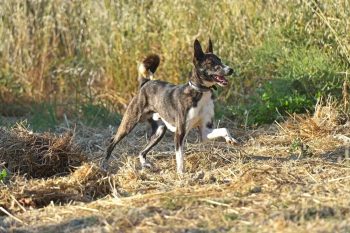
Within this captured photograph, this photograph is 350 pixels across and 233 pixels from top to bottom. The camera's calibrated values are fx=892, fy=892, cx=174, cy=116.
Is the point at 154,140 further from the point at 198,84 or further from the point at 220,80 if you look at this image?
the point at 220,80

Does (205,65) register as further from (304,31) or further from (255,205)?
(304,31)

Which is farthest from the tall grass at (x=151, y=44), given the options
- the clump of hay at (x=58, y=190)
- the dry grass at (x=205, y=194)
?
the clump of hay at (x=58, y=190)

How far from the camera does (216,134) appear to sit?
300 inches

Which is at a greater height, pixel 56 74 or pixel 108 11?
pixel 108 11

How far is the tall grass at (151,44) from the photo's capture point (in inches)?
396

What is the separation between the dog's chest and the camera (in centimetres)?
761

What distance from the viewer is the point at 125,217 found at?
556cm

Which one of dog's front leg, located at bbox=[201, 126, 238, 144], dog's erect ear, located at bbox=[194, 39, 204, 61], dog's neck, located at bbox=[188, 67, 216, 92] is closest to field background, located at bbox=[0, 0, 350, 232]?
dog's front leg, located at bbox=[201, 126, 238, 144]

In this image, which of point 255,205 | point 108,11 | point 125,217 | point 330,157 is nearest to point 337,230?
point 255,205

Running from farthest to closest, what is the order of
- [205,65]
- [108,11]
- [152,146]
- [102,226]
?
1. [108,11]
2. [152,146]
3. [205,65]
4. [102,226]

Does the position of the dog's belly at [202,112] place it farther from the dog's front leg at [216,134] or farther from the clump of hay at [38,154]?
the clump of hay at [38,154]

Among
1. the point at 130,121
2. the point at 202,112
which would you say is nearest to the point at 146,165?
the point at 130,121

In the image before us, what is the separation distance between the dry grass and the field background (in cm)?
1

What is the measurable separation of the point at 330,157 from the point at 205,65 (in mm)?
1382
